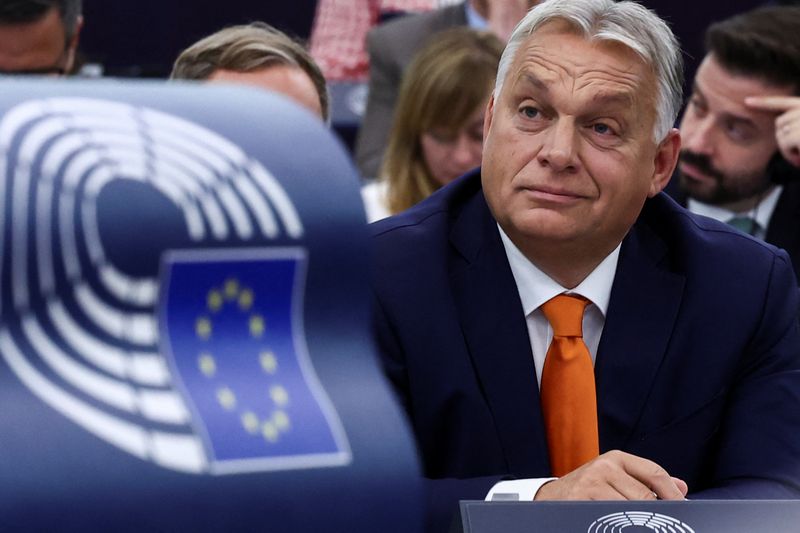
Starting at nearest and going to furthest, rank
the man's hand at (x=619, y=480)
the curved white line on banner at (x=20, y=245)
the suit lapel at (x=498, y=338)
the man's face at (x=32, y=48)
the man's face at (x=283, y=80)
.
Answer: the curved white line on banner at (x=20, y=245), the man's hand at (x=619, y=480), the suit lapel at (x=498, y=338), the man's face at (x=283, y=80), the man's face at (x=32, y=48)

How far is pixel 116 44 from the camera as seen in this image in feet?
17.1

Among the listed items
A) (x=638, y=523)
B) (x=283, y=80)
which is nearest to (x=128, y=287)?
(x=638, y=523)

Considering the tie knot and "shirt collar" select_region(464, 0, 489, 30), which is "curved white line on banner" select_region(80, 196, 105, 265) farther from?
"shirt collar" select_region(464, 0, 489, 30)

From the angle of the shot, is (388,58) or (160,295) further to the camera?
(388,58)

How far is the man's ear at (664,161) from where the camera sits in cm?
180

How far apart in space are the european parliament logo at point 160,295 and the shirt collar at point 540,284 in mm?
957

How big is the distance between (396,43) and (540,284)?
2.50 m

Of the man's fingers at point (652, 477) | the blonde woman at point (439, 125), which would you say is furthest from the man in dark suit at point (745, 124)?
the man's fingers at point (652, 477)

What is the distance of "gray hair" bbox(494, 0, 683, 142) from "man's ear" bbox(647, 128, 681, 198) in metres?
0.07

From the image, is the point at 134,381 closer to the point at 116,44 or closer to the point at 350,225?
the point at 350,225

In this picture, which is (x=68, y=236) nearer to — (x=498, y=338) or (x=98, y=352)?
(x=98, y=352)

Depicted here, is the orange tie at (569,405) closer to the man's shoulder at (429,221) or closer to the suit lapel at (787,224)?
the man's shoulder at (429,221)

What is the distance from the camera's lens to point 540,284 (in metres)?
1.72

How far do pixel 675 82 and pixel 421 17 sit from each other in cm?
253
